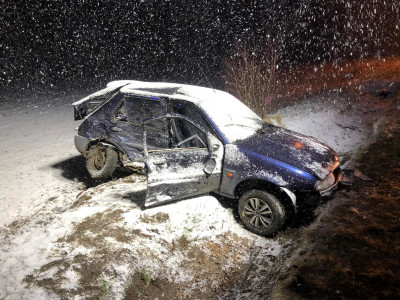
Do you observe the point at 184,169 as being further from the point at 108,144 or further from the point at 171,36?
the point at 171,36

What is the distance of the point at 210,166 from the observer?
3887 mm

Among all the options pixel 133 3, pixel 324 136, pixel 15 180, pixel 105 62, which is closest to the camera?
pixel 15 180

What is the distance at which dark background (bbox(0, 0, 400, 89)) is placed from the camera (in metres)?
26.8

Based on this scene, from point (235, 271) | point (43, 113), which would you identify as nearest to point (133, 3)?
point (43, 113)

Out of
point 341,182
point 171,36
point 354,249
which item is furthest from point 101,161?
point 171,36

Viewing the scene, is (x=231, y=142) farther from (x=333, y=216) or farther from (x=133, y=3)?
(x=133, y=3)

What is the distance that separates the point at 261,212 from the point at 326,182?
0.94 meters

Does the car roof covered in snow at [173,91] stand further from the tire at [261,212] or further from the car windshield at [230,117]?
the tire at [261,212]

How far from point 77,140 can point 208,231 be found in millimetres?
3369

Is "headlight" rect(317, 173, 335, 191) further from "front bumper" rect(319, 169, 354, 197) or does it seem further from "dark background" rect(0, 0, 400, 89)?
"dark background" rect(0, 0, 400, 89)

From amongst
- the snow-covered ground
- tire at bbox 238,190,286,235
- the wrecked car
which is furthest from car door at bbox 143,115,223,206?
tire at bbox 238,190,286,235

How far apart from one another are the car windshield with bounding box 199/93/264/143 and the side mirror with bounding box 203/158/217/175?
38cm

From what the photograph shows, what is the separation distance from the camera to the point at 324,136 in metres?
7.08

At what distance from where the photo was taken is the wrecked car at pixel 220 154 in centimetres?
360
